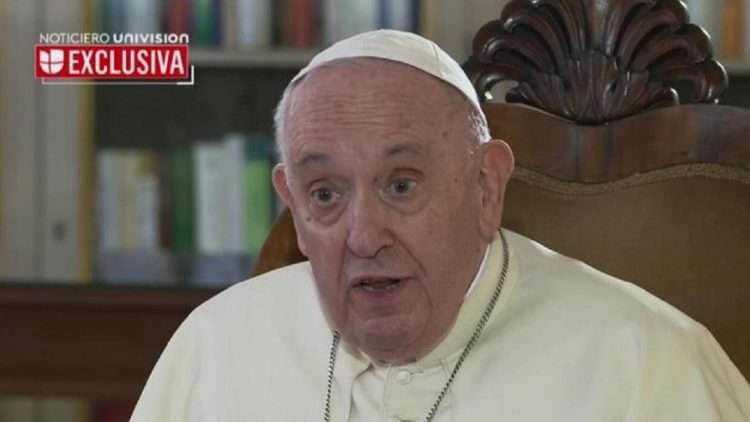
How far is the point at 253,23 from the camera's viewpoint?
3.80 metres

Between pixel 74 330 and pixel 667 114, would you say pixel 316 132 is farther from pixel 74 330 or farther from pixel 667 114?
pixel 74 330

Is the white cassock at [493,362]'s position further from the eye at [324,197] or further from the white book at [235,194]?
the white book at [235,194]

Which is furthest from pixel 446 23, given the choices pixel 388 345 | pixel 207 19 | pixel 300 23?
pixel 388 345

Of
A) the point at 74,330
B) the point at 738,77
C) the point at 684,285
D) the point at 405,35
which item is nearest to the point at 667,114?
the point at 684,285

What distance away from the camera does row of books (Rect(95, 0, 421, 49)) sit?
3752 millimetres

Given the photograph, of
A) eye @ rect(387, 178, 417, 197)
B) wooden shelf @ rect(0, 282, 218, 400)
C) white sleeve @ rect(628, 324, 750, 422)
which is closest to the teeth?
eye @ rect(387, 178, 417, 197)

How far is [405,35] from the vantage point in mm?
2008

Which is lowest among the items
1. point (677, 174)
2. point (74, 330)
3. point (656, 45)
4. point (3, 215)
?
point (74, 330)

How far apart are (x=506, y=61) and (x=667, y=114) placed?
26cm

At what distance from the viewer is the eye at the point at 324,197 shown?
193cm

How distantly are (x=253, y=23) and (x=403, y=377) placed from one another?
1.88 m

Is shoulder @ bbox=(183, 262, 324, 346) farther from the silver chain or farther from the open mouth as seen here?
the open mouth

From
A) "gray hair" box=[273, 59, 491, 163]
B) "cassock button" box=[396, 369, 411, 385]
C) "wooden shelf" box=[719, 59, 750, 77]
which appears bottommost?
"cassock button" box=[396, 369, 411, 385]

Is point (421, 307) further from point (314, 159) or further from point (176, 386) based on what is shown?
point (176, 386)
